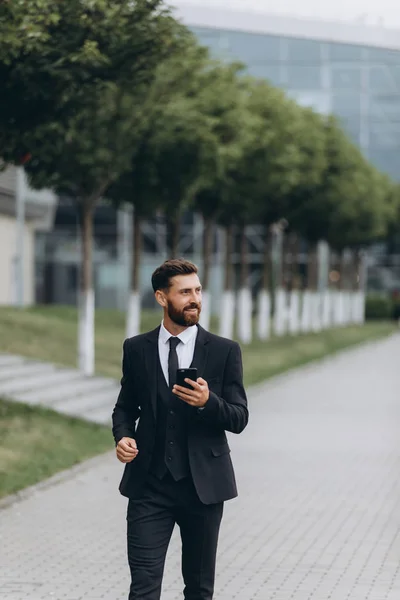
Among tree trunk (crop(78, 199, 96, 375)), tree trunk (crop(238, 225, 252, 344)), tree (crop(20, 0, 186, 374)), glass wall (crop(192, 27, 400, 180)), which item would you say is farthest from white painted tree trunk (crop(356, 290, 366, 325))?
tree trunk (crop(78, 199, 96, 375))

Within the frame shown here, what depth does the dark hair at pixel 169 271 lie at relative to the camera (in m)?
5.70

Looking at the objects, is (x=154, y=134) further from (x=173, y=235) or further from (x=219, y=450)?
(x=219, y=450)

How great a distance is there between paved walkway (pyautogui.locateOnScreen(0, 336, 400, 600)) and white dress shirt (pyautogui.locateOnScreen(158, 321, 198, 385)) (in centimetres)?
261

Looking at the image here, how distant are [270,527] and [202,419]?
16.5 ft

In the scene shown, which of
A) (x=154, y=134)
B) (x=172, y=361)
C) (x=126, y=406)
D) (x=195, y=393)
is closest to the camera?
(x=195, y=393)

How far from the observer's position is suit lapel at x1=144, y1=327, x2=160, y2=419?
5.80 metres

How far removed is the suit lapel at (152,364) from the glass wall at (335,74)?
55.4 metres

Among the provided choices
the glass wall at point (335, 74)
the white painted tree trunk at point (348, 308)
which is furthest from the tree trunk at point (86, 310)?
the glass wall at point (335, 74)

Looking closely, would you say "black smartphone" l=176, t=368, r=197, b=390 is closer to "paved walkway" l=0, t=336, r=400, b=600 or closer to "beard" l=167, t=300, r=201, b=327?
"beard" l=167, t=300, r=201, b=327

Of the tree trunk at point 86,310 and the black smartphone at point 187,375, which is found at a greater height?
the black smartphone at point 187,375

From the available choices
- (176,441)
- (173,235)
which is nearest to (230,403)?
(176,441)

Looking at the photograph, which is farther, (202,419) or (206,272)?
(206,272)

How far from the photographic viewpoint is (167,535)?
5.82 m

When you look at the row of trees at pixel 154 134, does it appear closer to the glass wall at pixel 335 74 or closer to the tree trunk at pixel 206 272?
the tree trunk at pixel 206 272
